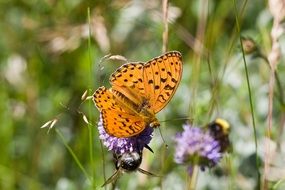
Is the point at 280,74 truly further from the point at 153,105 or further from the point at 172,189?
the point at 153,105

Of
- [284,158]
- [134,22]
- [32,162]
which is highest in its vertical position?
[134,22]

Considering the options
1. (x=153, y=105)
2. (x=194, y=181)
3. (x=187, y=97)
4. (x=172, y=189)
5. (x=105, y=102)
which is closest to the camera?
(x=105, y=102)

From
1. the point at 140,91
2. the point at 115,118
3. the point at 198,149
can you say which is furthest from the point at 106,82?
the point at 115,118

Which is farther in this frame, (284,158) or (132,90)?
(284,158)

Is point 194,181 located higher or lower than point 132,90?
lower

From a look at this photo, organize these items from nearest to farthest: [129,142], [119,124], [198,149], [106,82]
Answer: [119,124]
[129,142]
[198,149]
[106,82]

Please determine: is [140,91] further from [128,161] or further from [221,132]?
[221,132]

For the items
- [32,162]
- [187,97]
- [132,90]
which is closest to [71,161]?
[32,162]
